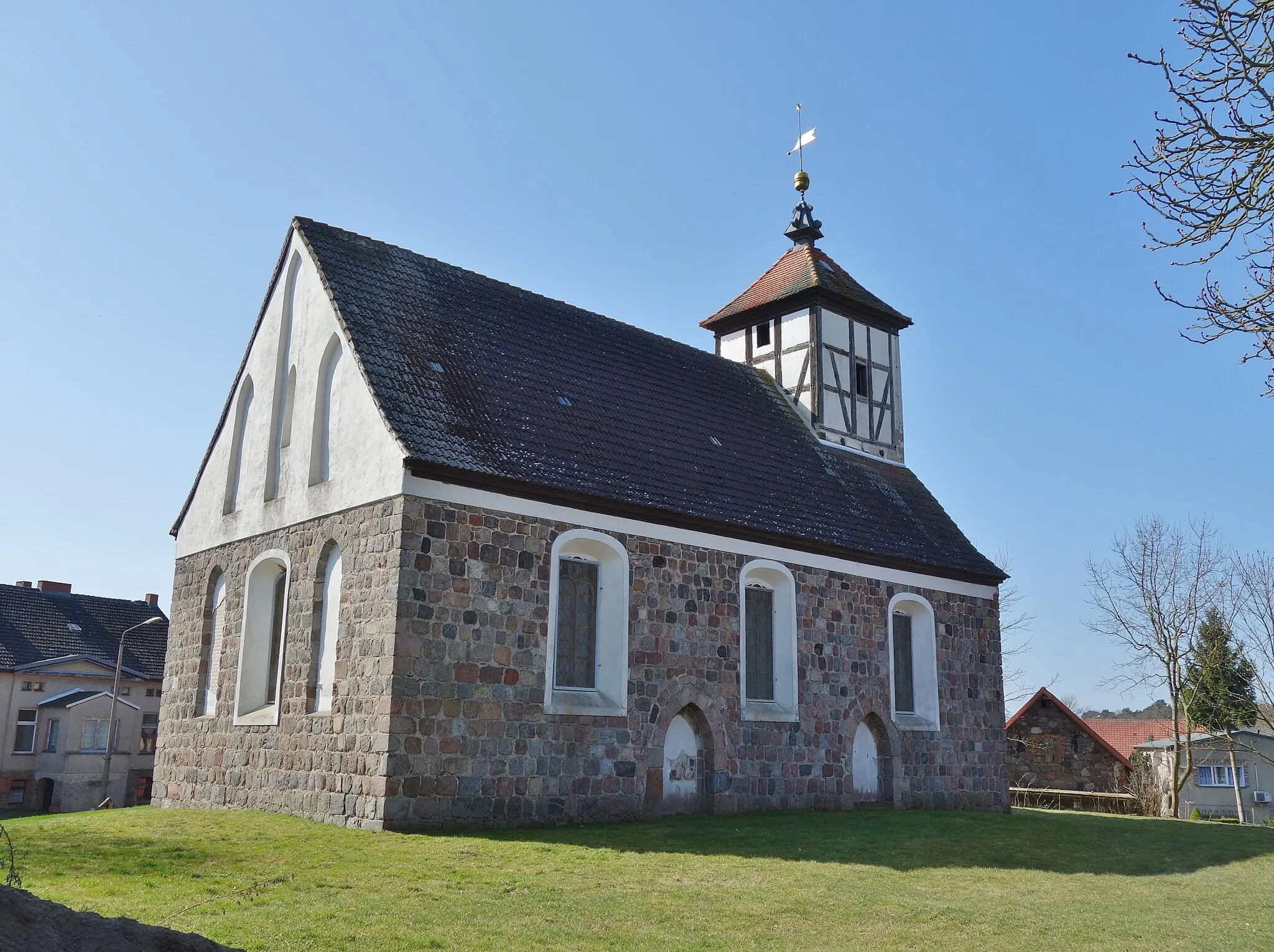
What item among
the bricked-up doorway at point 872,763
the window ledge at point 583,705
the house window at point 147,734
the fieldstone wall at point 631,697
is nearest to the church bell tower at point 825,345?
the fieldstone wall at point 631,697

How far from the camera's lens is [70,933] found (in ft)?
13.4

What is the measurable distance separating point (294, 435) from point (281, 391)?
93cm

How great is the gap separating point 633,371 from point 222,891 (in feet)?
39.9

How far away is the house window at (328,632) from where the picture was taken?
13.5 m

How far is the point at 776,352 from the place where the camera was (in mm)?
23656

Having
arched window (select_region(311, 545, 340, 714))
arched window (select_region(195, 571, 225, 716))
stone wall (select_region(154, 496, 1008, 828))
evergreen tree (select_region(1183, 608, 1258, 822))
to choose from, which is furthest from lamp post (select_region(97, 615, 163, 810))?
evergreen tree (select_region(1183, 608, 1258, 822))

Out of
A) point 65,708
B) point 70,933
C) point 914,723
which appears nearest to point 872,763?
point 914,723

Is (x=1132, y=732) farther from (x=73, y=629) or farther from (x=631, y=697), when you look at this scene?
(x=73, y=629)

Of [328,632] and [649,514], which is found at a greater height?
[649,514]

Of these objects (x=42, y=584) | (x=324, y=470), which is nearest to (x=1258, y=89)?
(x=324, y=470)

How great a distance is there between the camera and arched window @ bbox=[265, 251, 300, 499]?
1577 cm

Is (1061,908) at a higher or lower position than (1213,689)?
lower

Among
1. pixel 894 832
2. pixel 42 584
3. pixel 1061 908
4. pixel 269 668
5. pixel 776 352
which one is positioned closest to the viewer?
pixel 1061 908

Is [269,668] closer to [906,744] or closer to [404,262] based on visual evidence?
[404,262]
